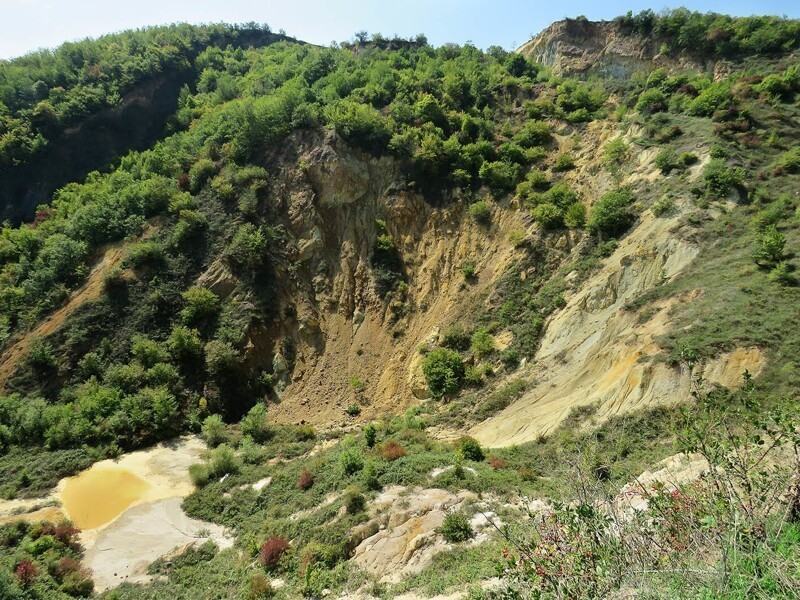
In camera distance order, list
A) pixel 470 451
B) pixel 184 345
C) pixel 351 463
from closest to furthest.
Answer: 1. pixel 470 451
2. pixel 351 463
3. pixel 184 345

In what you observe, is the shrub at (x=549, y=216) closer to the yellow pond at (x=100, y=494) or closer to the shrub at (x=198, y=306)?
the shrub at (x=198, y=306)

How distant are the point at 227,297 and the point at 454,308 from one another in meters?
13.4

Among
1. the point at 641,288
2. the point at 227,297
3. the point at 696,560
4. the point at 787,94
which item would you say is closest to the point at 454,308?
the point at 641,288

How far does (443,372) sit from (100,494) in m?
15.2

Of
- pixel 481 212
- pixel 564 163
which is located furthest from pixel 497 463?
pixel 564 163

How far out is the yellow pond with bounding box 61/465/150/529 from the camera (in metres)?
17.2

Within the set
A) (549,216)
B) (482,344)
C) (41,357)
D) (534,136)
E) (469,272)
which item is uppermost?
(534,136)

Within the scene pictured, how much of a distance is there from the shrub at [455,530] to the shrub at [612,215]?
52.9 ft

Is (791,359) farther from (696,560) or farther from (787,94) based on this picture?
(787,94)

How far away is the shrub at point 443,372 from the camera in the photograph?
813 inches

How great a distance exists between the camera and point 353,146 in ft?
99.5

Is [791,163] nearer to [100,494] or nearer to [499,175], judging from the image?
[499,175]

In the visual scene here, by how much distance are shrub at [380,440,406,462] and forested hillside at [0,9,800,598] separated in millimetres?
153

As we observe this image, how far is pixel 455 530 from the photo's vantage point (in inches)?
440
